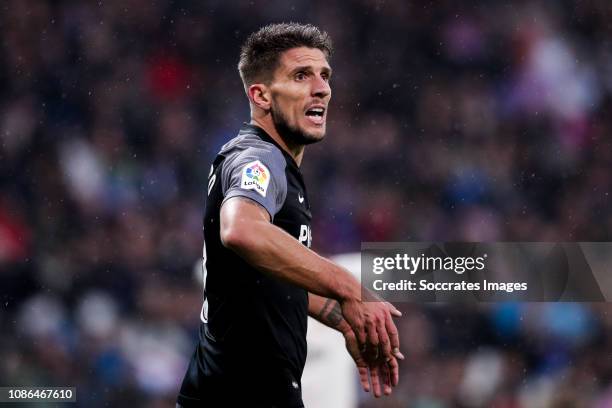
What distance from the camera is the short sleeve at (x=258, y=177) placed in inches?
106

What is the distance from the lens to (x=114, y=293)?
7.79 meters

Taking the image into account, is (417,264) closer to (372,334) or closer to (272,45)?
(272,45)

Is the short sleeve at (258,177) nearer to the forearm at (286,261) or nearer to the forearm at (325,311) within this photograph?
the forearm at (286,261)

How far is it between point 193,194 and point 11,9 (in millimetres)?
2851

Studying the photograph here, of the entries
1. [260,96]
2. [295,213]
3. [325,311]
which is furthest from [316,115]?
[325,311]

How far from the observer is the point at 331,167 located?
8.87 meters

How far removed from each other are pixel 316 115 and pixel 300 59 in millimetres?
233

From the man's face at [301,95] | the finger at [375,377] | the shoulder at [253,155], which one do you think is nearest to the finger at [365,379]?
the finger at [375,377]

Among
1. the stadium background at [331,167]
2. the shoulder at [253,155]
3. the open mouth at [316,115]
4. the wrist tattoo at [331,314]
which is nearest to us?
the shoulder at [253,155]

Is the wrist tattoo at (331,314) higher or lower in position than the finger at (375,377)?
higher

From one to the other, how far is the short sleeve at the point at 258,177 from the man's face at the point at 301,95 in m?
0.41

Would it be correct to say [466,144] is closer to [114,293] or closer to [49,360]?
[114,293]

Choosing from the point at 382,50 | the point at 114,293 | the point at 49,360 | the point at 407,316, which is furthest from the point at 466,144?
the point at 49,360

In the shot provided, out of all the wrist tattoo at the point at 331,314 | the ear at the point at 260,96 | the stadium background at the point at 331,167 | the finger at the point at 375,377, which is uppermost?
the stadium background at the point at 331,167
